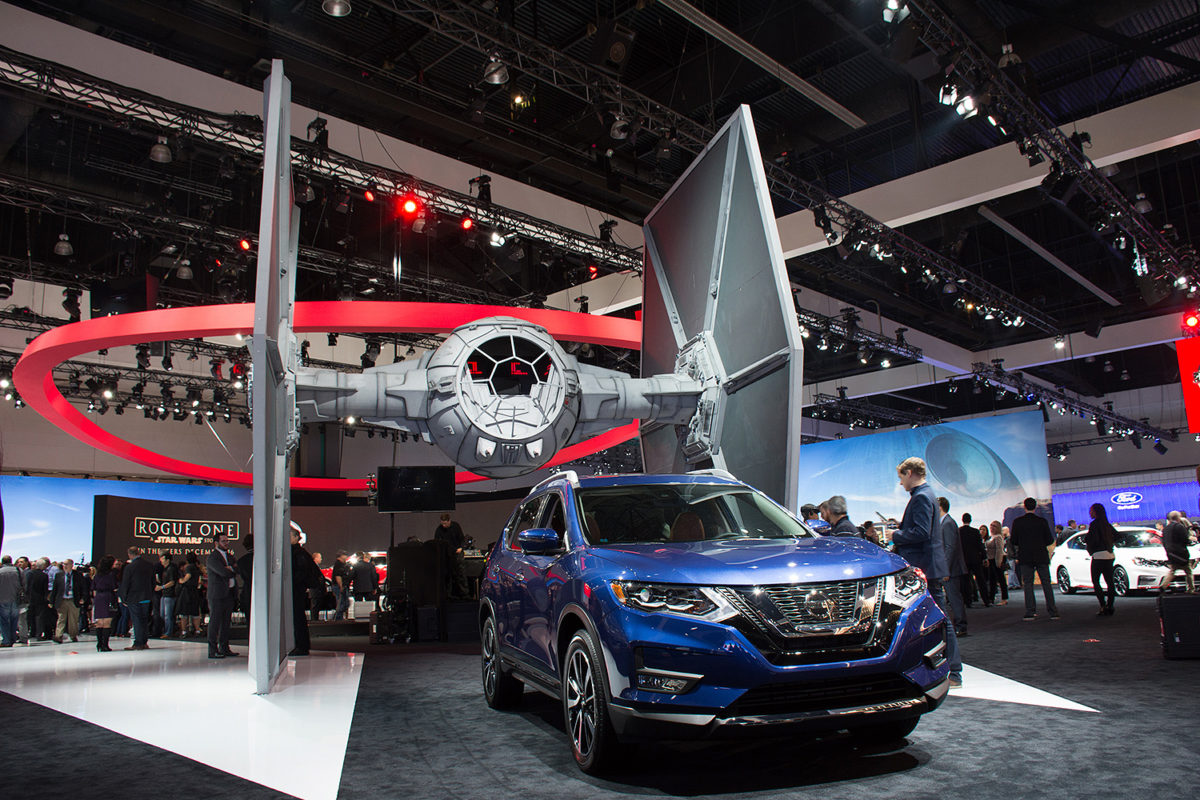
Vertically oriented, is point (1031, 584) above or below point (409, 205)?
below

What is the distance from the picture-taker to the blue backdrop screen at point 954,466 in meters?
23.8

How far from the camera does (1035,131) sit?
38.8 ft

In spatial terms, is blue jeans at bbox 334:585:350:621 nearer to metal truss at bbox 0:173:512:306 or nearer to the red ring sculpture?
metal truss at bbox 0:173:512:306

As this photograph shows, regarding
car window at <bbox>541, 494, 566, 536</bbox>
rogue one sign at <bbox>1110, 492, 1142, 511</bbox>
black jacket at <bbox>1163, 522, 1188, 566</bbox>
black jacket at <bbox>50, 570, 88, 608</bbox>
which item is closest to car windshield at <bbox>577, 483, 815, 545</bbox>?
car window at <bbox>541, 494, 566, 536</bbox>

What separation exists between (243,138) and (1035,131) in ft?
38.4

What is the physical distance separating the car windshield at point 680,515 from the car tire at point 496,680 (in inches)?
63.6

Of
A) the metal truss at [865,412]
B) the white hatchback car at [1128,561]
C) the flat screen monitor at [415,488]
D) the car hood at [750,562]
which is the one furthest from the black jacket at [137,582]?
the metal truss at [865,412]

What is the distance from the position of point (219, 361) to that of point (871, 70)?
Answer: 17.2 m

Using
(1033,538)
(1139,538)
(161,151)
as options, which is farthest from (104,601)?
(1139,538)

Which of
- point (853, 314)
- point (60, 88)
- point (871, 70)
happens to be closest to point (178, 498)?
point (60, 88)

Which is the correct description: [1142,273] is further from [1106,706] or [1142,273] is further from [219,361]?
[219,361]

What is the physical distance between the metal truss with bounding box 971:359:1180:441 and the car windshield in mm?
20298

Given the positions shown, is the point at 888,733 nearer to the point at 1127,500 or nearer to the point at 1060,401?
the point at 1060,401

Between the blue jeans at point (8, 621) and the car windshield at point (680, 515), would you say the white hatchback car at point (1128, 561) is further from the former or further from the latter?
the blue jeans at point (8, 621)
